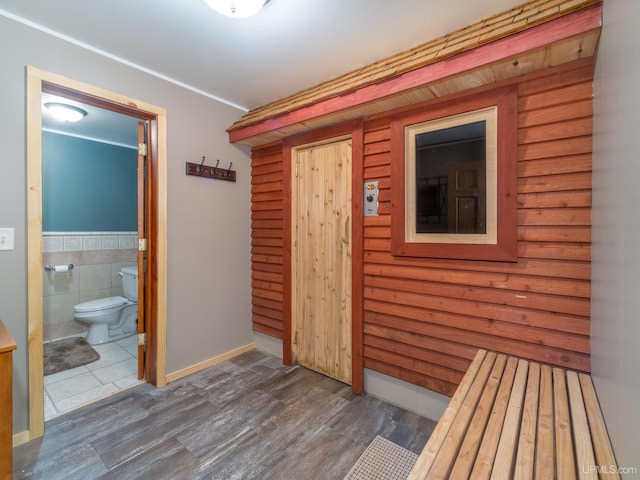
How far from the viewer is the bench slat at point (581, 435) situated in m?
0.83

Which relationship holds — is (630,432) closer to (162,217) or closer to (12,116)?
(162,217)

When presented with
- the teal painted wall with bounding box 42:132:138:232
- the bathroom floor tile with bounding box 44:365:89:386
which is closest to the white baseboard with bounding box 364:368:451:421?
the bathroom floor tile with bounding box 44:365:89:386

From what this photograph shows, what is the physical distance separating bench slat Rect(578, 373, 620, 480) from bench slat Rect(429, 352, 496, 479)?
1.16 feet

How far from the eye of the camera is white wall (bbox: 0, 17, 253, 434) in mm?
1701

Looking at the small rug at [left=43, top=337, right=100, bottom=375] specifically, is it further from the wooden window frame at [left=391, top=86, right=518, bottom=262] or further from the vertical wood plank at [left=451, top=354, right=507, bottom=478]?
the vertical wood plank at [left=451, top=354, right=507, bottom=478]

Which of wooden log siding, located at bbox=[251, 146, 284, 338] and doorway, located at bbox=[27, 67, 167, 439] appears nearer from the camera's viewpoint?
doorway, located at bbox=[27, 67, 167, 439]

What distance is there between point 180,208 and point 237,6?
1587mm

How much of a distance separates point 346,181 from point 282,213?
760 mm

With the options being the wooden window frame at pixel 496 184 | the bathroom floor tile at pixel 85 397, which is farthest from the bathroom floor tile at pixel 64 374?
the wooden window frame at pixel 496 184

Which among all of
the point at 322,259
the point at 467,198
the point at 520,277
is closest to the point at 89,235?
the point at 322,259

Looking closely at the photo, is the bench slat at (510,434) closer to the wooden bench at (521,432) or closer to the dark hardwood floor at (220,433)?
the wooden bench at (521,432)

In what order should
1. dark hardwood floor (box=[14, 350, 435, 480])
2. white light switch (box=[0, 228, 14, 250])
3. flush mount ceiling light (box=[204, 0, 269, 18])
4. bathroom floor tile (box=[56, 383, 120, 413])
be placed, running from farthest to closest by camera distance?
1. bathroom floor tile (box=[56, 383, 120, 413])
2. white light switch (box=[0, 228, 14, 250])
3. dark hardwood floor (box=[14, 350, 435, 480])
4. flush mount ceiling light (box=[204, 0, 269, 18])

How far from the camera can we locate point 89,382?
7.90ft

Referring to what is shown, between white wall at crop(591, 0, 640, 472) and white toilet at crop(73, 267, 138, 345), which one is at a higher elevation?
white wall at crop(591, 0, 640, 472)
